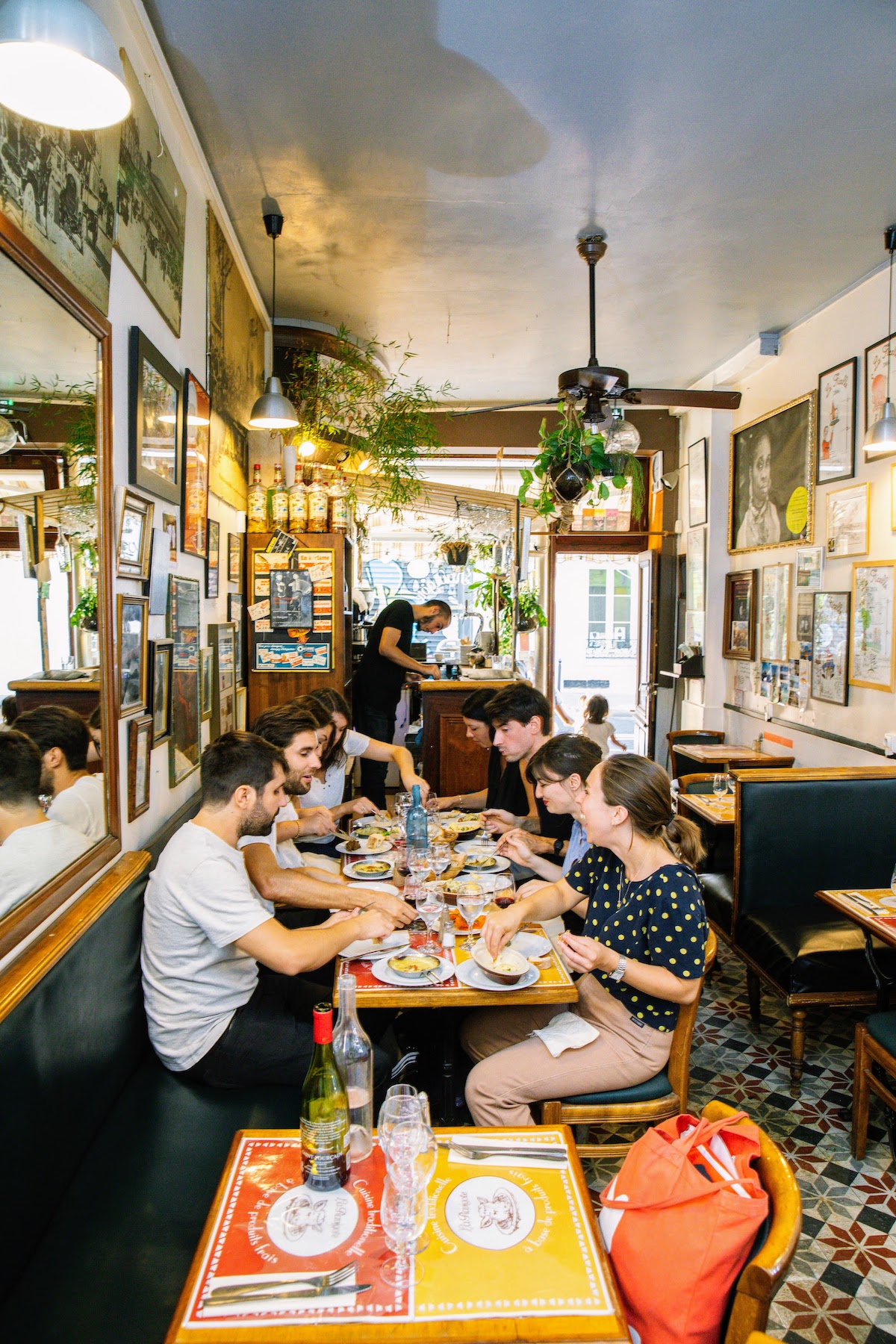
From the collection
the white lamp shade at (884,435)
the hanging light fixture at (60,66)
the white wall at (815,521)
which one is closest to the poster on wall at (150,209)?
the hanging light fixture at (60,66)

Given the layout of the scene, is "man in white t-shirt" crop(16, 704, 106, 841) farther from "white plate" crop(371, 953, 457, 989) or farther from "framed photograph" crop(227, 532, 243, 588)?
"framed photograph" crop(227, 532, 243, 588)

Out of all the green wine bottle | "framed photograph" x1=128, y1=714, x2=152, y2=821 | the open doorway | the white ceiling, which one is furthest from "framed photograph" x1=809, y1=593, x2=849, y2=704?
the open doorway

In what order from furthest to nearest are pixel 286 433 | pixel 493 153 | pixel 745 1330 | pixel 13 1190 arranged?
pixel 286 433
pixel 493 153
pixel 13 1190
pixel 745 1330

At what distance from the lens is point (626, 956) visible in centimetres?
230

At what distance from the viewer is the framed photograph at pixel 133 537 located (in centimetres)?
263

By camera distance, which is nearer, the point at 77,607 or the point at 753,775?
the point at 77,607

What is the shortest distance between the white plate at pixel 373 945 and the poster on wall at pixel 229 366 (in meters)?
2.66

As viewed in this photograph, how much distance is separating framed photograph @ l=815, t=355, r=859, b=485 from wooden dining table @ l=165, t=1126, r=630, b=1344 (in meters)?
4.85

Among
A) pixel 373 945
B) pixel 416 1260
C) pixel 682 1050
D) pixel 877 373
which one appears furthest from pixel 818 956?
pixel 877 373

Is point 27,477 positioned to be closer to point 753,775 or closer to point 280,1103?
point 280,1103

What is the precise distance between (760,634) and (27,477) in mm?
5740

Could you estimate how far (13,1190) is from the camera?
155 cm

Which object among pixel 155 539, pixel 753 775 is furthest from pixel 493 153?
pixel 753 775

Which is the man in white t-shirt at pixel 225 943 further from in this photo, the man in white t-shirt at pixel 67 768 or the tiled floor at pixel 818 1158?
the tiled floor at pixel 818 1158
